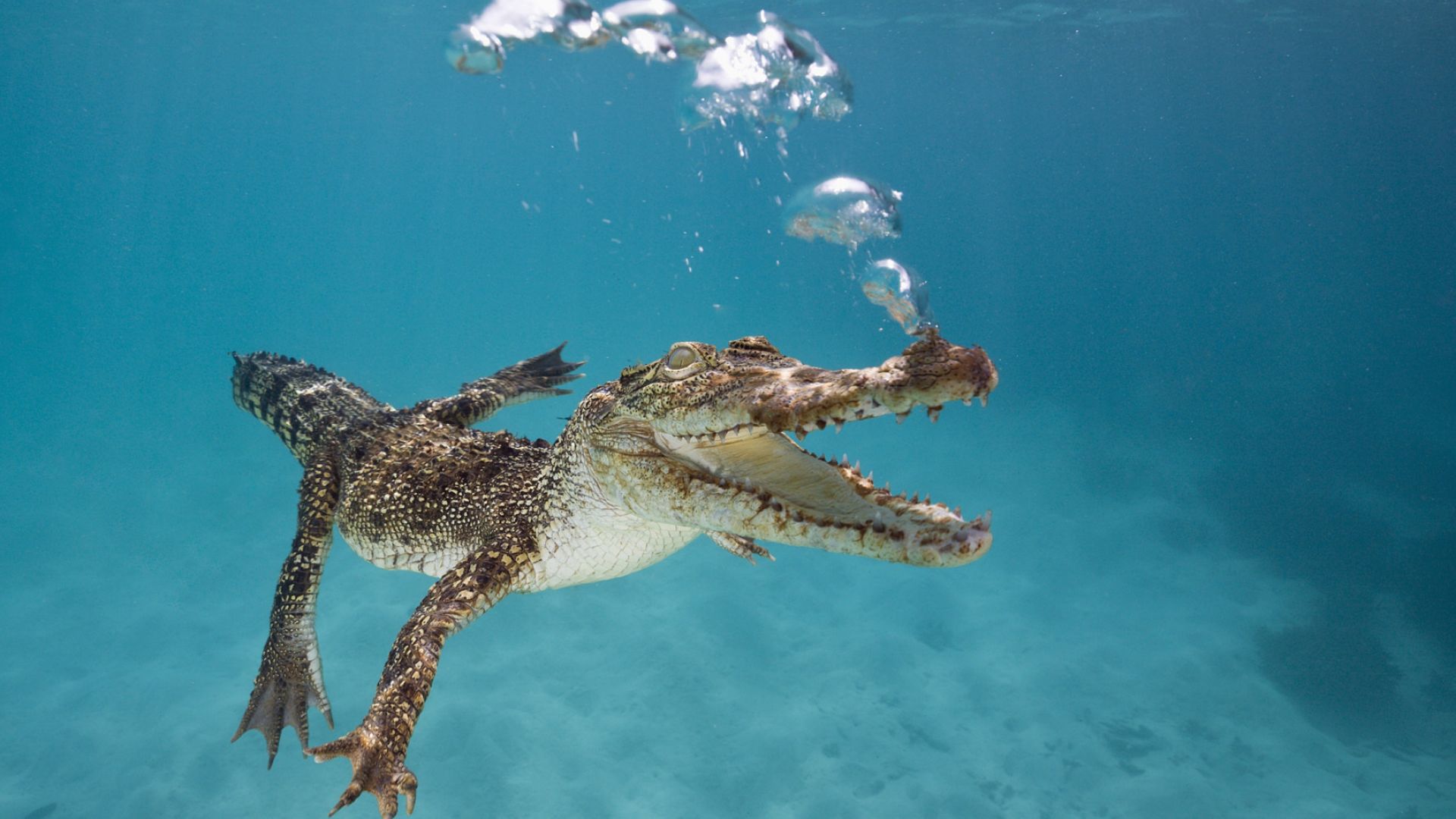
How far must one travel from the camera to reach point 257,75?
47688 mm

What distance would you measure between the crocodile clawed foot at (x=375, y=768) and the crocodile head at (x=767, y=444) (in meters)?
1.22

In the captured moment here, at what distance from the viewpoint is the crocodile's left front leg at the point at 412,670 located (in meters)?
2.59

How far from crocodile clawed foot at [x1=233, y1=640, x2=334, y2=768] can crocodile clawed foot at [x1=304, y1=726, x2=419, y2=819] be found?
5.38 ft

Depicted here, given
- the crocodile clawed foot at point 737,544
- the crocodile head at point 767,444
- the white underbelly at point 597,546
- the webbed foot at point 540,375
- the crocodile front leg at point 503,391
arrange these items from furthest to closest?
the webbed foot at point 540,375
the crocodile front leg at point 503,391
the crocodile clawed foot at point 737,544
the white underbelly at point 597,546
the crocodile head at point 767,444

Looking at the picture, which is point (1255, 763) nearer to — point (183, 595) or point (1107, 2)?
point (183, 595)

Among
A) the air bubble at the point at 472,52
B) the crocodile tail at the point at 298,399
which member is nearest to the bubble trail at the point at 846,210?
the air bubble at the point at 472,52

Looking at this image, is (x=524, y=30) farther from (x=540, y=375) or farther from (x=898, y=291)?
(x=898, y=291)

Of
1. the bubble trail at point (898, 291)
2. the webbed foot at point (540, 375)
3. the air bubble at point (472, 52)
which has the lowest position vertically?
the webbed foot at point (540, 375)

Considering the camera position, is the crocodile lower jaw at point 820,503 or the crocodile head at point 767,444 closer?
the crocodile head at point 767,444

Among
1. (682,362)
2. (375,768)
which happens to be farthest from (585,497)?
(375,768)

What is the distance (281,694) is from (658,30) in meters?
10.4

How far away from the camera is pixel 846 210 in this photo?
11.2m

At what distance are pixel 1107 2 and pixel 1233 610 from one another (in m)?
24.4

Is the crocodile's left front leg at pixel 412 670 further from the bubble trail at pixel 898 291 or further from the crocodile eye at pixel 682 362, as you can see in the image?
the bubble trail at pixel 898 291
